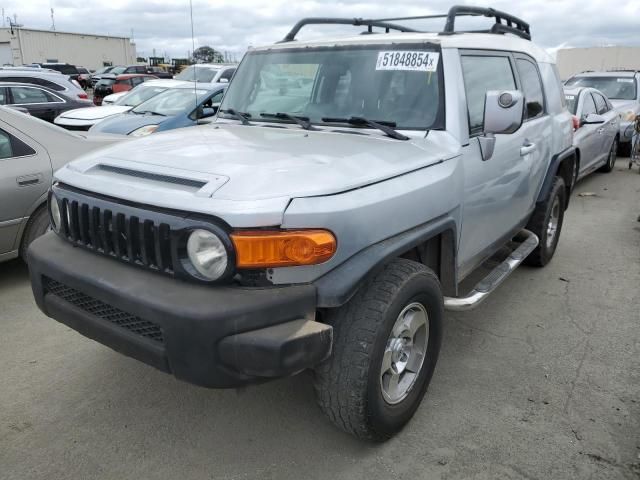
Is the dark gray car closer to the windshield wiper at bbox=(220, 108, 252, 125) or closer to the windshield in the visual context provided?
the windshield wiper at bbox=(220, 108, 252, 125)

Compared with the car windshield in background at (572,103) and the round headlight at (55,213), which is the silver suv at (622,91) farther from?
the round headlight at (55,213)

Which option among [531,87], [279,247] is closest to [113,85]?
[531,87]

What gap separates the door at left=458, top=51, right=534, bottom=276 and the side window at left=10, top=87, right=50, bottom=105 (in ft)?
29.0

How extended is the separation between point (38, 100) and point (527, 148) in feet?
30.3

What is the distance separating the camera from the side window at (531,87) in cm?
430

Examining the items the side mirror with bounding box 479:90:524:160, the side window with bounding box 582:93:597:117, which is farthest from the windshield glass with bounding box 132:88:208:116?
the side mirror with bounding box 479:90:524:160

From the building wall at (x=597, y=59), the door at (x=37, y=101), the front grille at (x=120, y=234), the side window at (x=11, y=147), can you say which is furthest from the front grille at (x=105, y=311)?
the building wall at (x=597, y=59)

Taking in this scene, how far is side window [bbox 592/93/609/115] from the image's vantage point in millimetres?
9224

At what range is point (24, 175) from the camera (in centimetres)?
450

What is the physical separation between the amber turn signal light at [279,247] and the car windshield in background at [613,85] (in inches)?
453

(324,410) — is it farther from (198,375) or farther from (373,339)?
(198,375)

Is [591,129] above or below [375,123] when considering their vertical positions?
below

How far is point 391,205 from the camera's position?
2508 mm

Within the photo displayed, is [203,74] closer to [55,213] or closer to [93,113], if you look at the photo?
[93,113]
